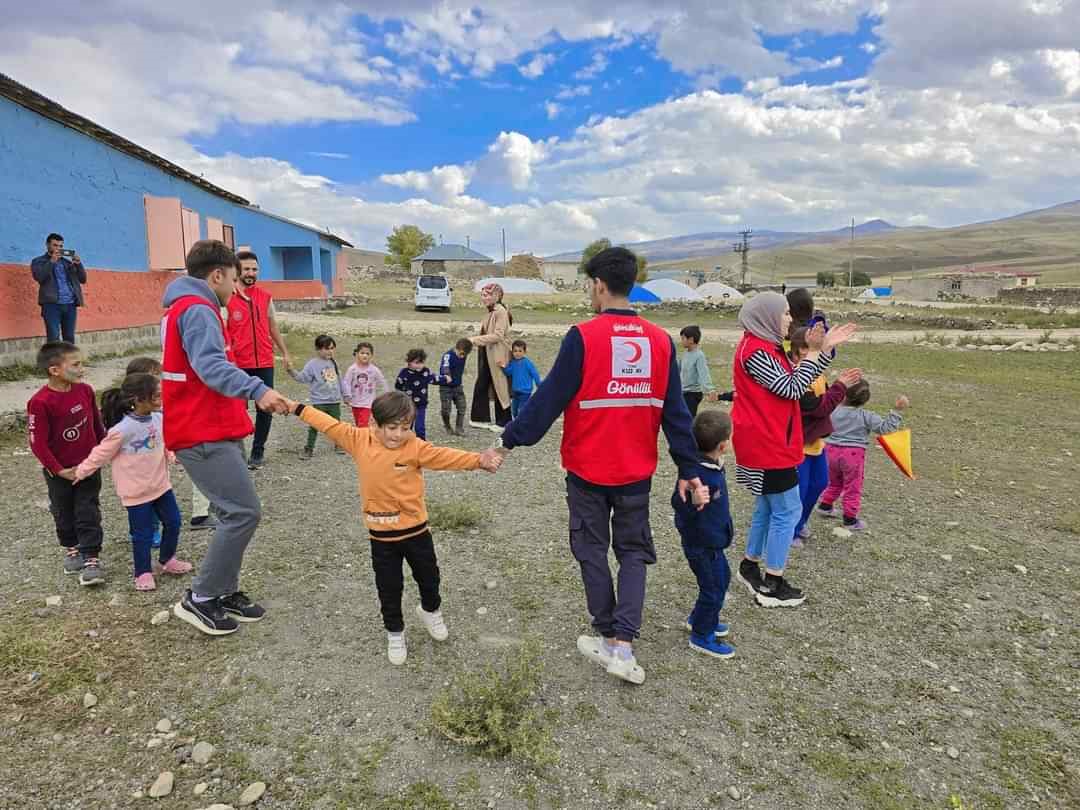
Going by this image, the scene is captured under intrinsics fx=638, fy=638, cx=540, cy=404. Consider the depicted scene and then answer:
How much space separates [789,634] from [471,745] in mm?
1983

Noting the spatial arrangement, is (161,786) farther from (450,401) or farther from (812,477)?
(450,401)

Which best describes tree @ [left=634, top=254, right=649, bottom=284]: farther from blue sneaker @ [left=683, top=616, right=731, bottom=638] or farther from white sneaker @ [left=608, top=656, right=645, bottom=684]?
blue sneaker @ [left=683, top=616, right=731, bottom=638]

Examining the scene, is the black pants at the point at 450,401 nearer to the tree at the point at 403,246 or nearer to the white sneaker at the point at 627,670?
the white sneaker at the point at 627,670

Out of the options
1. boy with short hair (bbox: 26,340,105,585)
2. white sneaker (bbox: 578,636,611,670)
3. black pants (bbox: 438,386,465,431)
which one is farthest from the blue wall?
white sneaker (bbox: 578,636,611,670)

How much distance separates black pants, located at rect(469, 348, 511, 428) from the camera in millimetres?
8086

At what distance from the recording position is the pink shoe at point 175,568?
4.07 meters

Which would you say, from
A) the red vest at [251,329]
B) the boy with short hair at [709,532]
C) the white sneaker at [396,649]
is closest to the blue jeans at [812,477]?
the boy with short hair at [709,532]

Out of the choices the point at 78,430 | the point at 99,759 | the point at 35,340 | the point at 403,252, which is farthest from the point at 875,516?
the point at 403,252

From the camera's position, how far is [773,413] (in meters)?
3.63

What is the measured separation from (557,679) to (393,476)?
4.23 ft

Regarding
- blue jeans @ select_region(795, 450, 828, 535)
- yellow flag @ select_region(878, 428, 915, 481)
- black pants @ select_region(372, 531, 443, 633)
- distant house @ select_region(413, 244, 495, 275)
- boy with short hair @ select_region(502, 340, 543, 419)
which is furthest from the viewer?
distant house @ select_region(413, 244, 495, 275)

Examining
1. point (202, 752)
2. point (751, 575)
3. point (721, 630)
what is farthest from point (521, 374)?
point (202, 752)

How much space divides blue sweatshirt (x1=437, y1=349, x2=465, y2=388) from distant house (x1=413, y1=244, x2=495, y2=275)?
73043 millimetres

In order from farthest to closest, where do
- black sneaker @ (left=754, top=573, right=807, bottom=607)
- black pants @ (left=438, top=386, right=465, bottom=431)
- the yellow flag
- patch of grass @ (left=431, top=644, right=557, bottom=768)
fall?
1. black pants @ (left=438, top=386, right=465, bottom=431)
2. the yellow flag
3. black sneaker @ (left=754, top=573, right=807, bottom=607)
4. patch of grass @ (left=431, top=644, right=557, bottom=768)
